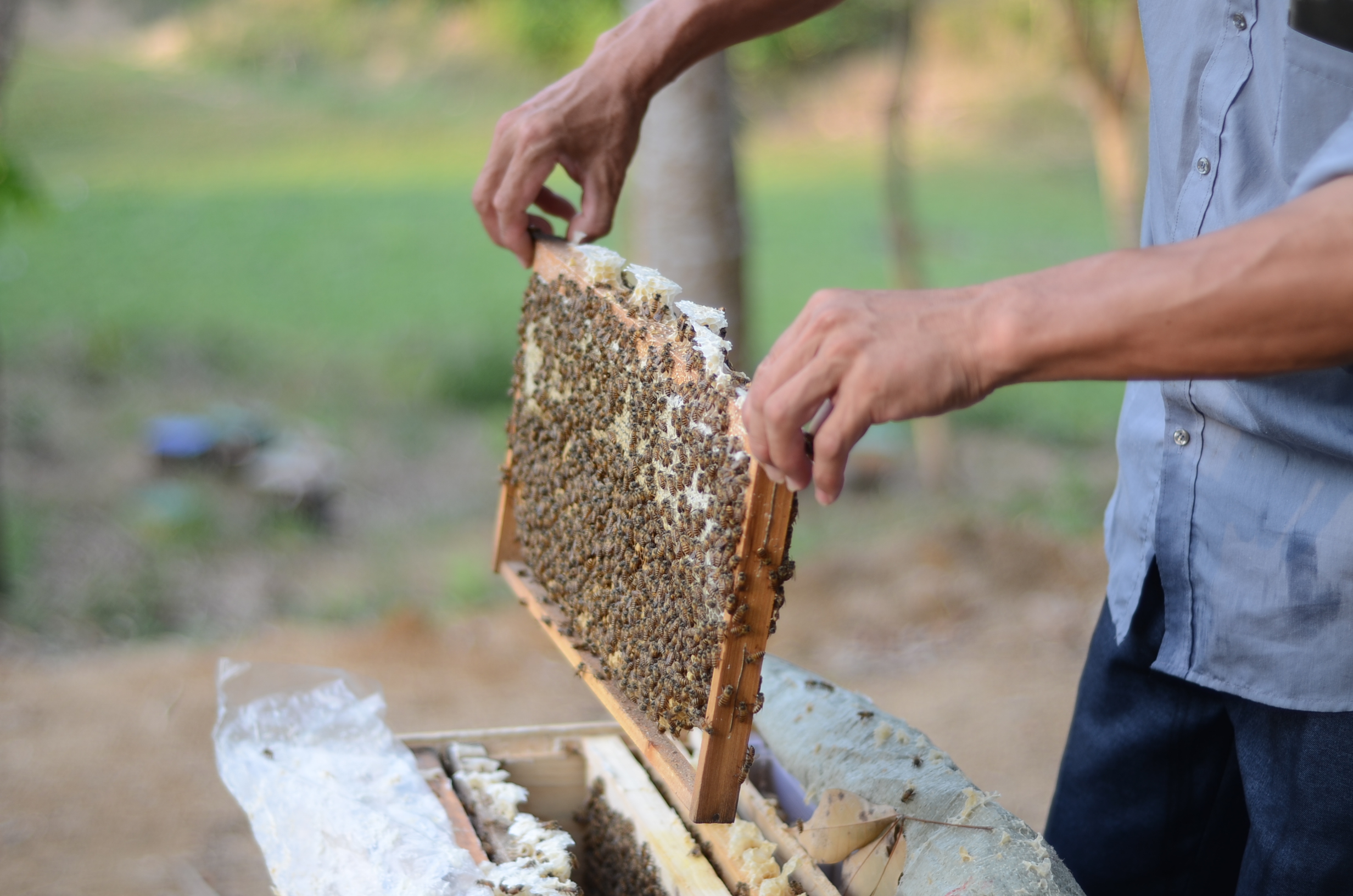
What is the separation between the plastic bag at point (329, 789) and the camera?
1.94 m

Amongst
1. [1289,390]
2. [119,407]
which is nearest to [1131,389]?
[1289,390]

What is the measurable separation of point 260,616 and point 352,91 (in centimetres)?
1775

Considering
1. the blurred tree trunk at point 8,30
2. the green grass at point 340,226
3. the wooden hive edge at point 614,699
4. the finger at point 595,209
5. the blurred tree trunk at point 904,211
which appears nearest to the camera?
the wooden hive edge at point 614,699

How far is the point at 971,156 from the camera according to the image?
20.9 meters

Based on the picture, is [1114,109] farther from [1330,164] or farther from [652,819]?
[1330,164]

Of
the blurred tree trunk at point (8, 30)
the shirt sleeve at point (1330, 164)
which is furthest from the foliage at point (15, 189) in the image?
the shirt sleeve at point (1330, 164)

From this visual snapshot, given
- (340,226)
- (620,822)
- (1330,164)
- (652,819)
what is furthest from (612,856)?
(340,226)

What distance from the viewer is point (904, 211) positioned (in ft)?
23.6

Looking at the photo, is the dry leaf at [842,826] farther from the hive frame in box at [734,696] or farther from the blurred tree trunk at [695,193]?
the blurred tree trunk at [695,193]

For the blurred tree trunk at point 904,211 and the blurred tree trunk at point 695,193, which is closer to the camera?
the blurred tree trunk at point 695,193

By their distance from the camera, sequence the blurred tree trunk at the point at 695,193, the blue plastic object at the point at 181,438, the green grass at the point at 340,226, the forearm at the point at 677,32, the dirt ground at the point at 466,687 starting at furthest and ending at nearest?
the green grass at the point at 340,226 → the blue plastic object at the point at 181,438 → the blurred tree trunk at the point at 695,193 → the dirt ground at the point at 466,687 → the forearm at the point at 677,32

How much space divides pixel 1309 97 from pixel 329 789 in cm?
195

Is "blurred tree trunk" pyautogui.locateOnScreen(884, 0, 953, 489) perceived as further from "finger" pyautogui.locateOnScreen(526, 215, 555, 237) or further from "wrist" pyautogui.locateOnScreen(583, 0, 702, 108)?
"wrist" pyautogui.locateOnScreen(583, 0, 702, 108)

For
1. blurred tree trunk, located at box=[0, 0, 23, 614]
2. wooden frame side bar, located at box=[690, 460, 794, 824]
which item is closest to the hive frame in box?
wooden frame side bar, located at box=[690, 460, 794, 824]
